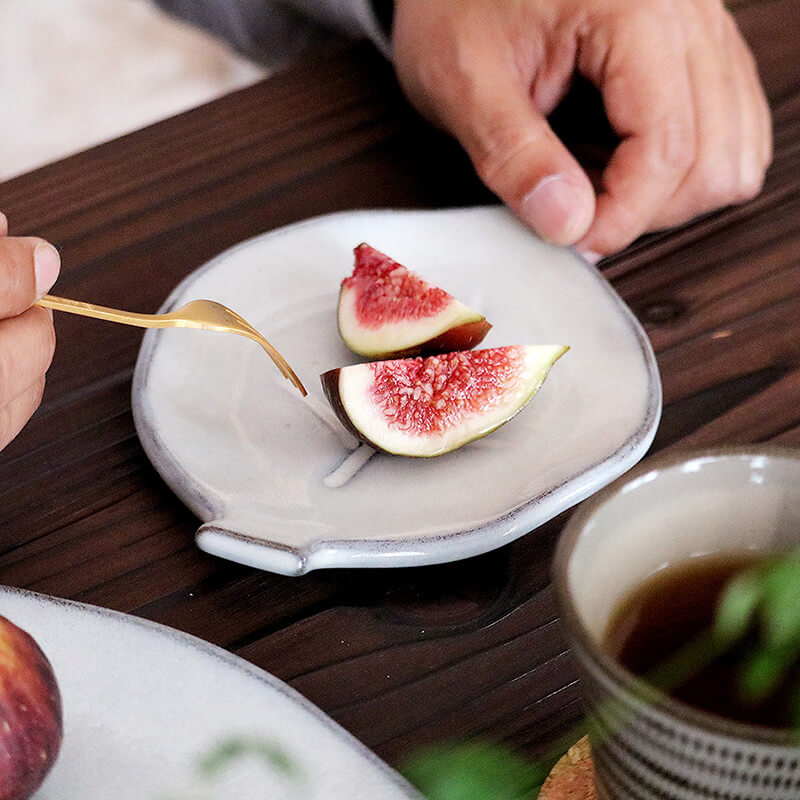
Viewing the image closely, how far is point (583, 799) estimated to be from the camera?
1.96 feet

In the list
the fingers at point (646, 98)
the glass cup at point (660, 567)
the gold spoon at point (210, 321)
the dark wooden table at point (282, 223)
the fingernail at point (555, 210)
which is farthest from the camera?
the fingers at point (646, 98)

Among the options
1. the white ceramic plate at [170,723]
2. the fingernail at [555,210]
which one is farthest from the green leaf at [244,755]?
the fingernail at [555,210]

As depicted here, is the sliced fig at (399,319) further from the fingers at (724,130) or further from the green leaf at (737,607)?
the green leaf at (737,607)

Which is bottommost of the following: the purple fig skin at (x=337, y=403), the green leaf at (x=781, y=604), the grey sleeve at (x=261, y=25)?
the grey sleeve at (x=261, y=25)

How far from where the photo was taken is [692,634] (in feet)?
1.64

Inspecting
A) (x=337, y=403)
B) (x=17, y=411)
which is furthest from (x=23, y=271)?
(x=337, y=403)

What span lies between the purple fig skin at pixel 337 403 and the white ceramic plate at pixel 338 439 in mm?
22

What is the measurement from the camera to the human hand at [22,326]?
2.65 feet

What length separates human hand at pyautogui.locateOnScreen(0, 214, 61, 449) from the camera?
31.8 inches

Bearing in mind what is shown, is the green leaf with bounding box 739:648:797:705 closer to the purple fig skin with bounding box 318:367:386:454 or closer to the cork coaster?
the cork coaster

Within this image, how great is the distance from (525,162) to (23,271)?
587 mm

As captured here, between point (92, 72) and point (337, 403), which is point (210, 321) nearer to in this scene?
point (337, 403)

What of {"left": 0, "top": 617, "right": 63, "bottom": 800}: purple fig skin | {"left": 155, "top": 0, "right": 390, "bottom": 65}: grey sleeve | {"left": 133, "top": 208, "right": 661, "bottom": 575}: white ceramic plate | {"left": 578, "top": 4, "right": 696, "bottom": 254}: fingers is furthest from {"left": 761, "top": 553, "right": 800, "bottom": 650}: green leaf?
{"left": 155, "top": 0, "right": 390, "bottom": 65}: grey sleeve

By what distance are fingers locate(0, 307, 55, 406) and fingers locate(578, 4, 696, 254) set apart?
66 cm
